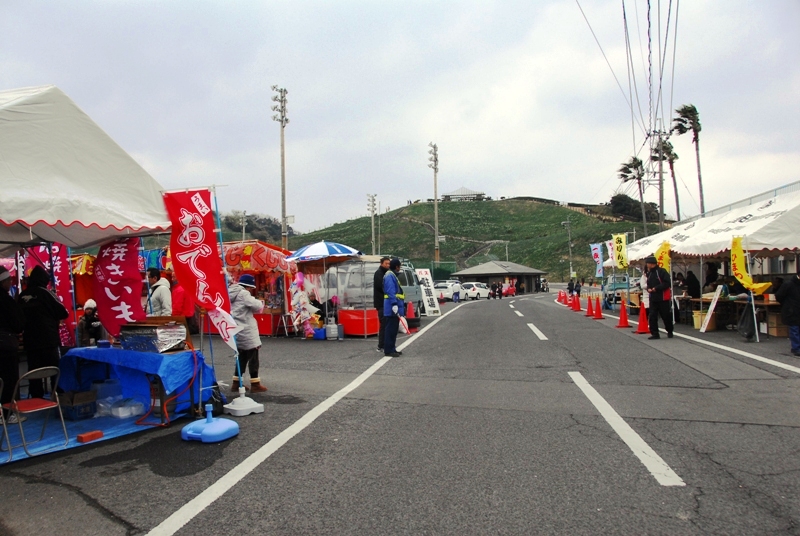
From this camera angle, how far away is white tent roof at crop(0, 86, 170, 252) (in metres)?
5.09

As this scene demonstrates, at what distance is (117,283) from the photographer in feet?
23.5

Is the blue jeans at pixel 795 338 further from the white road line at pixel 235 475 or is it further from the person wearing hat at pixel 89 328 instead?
the person wearing hat at pixel 89 328

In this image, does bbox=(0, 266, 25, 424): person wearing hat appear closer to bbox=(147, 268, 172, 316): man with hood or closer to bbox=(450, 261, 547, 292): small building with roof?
bbox=(147, 268, 172, 316): man with hood

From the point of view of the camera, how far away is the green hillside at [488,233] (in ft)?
266

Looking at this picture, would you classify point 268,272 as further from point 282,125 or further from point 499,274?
point 499,274

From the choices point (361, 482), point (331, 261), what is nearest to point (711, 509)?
point (361, 482)

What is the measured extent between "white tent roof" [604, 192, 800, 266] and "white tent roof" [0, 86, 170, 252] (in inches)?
498

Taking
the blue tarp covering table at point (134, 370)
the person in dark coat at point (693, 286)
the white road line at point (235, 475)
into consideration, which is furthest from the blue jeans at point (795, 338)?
the blue tarp covering table at point (134, 370)

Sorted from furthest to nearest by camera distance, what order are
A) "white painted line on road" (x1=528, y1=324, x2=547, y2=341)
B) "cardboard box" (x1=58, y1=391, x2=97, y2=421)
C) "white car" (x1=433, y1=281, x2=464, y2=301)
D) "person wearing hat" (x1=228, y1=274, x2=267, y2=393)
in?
"white car" (x1=433, y1=281, x2=464, y2=301), "white painted line on road" (x1=528, y1=324, x2=547, y2=341), "person wearing hat" (x1=228, y1=274, x2=267, y2=393), "cardboard box" (x1=58, y1=391, x2=97, y2=421)

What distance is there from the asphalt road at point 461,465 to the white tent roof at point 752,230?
495 cm

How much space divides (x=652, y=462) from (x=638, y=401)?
2.39 meters

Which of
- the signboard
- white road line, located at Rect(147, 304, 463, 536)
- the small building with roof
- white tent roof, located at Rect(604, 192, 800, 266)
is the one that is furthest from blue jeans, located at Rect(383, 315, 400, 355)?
the small building with roof

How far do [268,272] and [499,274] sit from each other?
46.7m

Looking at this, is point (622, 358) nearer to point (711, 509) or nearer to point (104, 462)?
point (711, 509)
